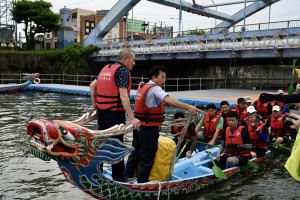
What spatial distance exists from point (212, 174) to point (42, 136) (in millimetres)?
3470

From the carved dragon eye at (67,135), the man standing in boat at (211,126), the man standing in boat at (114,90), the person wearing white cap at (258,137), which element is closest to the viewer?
the carved dragon eye at (67,135)

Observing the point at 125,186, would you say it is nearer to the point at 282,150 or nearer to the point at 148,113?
the point at 148,113

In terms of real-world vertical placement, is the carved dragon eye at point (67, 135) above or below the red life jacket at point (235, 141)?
above

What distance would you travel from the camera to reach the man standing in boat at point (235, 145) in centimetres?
603

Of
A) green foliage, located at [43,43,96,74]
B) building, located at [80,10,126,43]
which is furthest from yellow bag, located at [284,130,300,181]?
building, located at [80,10,126,43]

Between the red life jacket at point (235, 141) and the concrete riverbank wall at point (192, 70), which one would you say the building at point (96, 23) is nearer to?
the concrete riverbank wall at point (192, 70)

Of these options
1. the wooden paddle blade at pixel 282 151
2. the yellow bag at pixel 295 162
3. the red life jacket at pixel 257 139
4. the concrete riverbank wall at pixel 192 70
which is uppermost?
the concrete riverbank wall at pixel 192 70

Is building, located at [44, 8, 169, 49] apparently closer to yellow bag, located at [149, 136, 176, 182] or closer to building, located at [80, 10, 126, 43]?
building, located at [80, 10, 126, 43]

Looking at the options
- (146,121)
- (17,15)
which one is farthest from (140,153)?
(17,15)

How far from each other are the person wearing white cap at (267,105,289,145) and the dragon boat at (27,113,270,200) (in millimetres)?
4505

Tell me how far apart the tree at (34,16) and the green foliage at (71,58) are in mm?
9577

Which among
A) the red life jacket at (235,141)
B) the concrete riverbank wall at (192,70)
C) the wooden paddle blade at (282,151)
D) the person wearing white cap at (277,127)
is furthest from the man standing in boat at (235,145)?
the concrete riverbank wall at (192,70)

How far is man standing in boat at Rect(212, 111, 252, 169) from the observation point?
237 inches

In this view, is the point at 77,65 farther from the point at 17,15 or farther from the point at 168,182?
the point at 168,182
